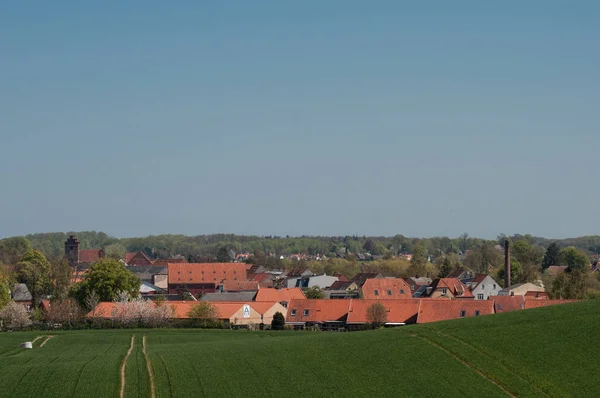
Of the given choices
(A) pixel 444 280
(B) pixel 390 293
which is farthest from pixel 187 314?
(A) pixel 444 280

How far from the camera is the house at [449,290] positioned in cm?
11312

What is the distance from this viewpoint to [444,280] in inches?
4537

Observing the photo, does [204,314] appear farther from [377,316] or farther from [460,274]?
[460,274]

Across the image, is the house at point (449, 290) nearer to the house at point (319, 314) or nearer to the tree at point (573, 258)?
the house at point (319, 314)

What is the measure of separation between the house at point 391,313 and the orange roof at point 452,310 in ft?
2.84

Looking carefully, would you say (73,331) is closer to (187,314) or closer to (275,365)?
(187,314)

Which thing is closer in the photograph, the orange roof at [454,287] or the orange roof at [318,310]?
the orange roof at [318,310]

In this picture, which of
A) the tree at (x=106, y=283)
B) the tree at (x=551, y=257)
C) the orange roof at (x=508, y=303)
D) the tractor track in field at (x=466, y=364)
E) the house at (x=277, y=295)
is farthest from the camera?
the tree at (x=551, y=257)

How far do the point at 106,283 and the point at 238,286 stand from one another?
44.7 m

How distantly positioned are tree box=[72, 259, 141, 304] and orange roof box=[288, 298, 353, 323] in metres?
20.1

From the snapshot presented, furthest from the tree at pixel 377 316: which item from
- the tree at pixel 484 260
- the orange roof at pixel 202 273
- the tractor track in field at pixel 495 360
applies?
the tree at pixel 484 260

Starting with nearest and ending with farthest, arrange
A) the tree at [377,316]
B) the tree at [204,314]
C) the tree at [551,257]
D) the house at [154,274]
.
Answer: the tree at [377,316]
the tree at [204,314]
the house at [154,274]
the tree at [551,257]

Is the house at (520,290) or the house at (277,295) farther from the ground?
the house at (277,295)

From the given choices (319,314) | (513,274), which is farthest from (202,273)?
(319,314)
